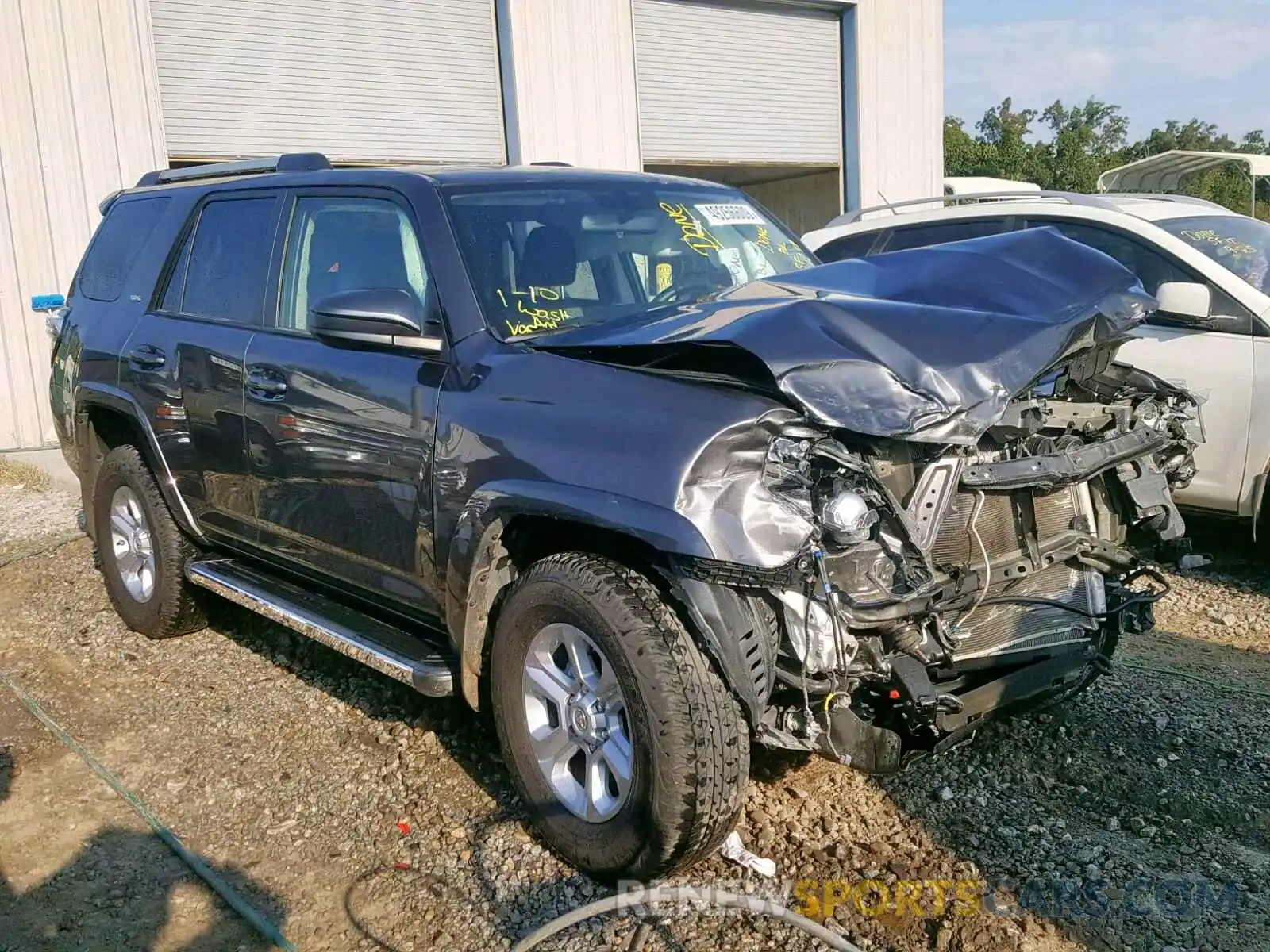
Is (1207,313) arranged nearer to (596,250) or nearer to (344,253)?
(596,250)

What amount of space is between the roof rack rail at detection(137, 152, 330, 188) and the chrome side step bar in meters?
1.66

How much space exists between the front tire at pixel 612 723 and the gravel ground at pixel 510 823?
0.64 ft

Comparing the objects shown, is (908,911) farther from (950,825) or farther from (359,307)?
(359,307)

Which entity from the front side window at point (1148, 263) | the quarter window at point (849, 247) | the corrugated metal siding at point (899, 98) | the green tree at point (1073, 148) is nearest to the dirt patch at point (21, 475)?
the quarter window at point (849, 247)

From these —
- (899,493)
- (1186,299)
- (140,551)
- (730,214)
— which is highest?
(730,214)

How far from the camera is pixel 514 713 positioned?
3.30m

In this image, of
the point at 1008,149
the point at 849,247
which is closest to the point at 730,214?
the point at 849,247

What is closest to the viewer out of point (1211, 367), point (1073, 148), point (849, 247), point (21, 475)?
point (1211, 367)

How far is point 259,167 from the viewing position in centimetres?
469

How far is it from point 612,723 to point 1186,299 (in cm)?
372

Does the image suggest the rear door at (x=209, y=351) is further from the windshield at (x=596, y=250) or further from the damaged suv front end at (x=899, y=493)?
the damaged suv front end at (x=899, y=493)

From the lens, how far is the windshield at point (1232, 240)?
5832mm

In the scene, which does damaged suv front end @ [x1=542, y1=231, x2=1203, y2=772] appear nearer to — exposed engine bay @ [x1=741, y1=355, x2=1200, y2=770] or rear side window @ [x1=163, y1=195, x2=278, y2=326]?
exposed engine bay @ [x1=741, y1=355, x2=1200, y2=770]

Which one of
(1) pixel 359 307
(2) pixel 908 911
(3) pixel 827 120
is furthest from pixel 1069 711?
(3) pixel 827 120
